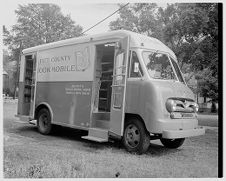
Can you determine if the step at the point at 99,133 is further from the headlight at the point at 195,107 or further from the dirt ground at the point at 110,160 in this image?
the headlight at the point at 195,107

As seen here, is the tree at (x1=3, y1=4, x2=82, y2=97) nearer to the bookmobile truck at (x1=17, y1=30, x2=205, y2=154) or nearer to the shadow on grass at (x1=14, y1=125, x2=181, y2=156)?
the bookmobile truck at (x1=17, y1=30, x2=205, y2=154)

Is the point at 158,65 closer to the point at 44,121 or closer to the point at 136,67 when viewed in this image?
the point at 136,67

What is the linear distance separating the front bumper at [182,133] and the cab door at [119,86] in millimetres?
846

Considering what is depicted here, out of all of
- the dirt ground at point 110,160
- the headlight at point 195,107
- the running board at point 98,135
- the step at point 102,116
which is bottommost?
the dirt ground at point 110,160

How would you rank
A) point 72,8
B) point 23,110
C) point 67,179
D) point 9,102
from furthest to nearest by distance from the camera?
point 23,110, point 9,102, point 72,8, point 67,179

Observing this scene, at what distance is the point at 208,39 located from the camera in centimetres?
575

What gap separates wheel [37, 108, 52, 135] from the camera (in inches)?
299

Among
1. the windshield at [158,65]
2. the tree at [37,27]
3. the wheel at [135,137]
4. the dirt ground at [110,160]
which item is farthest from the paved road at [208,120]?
the tree at [37,27]

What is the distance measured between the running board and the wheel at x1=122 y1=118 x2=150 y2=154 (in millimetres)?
396

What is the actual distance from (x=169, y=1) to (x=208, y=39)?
1067 mm

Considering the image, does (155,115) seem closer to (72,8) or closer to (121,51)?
(121,51)

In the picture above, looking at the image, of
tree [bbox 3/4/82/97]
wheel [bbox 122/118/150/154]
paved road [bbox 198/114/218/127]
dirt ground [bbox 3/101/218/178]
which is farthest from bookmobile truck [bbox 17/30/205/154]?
tree [bbox 3/4/82/97]

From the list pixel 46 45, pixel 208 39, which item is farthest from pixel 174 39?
pixel 46 45

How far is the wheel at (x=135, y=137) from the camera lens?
219 inches
